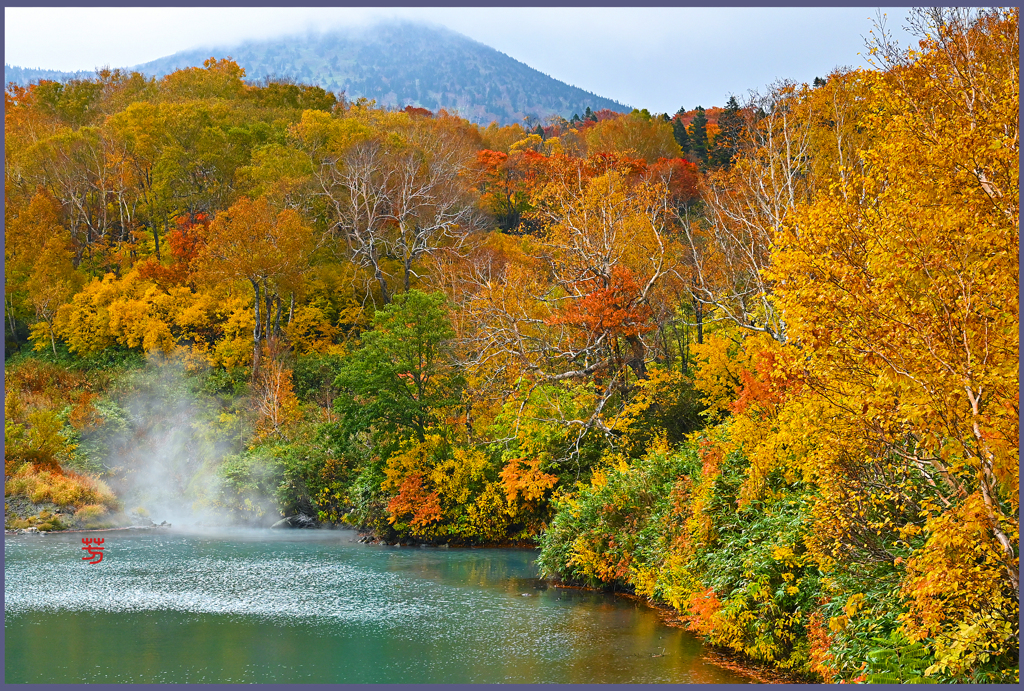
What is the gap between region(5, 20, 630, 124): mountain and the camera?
139 meters

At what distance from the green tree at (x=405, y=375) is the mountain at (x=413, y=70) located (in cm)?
10835

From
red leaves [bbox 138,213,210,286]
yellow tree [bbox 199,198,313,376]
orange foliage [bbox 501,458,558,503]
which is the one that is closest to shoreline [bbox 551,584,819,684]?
orange foliage [bbox 501,458,558,503]

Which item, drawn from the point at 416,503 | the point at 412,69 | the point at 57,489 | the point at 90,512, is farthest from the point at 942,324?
the point at 412,69

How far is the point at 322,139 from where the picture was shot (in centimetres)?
4022

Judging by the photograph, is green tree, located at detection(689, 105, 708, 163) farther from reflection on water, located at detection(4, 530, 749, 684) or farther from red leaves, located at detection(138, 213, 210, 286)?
reflection on water, located at detection(4, 530, 749, 684)

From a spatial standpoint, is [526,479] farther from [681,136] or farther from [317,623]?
[681,136]

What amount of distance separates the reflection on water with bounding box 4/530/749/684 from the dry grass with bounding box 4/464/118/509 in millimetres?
4780

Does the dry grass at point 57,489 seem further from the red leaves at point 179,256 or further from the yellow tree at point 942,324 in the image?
the yellow tree at point 942,324

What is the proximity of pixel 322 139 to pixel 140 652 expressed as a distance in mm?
→ 32671

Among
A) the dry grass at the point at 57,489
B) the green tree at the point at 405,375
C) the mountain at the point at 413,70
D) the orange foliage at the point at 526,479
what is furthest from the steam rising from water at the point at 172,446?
the mountain at the point at 413,70

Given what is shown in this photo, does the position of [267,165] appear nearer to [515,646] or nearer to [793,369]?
[515,646]

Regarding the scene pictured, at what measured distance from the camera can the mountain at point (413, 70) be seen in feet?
457

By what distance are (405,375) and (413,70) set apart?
14292cm

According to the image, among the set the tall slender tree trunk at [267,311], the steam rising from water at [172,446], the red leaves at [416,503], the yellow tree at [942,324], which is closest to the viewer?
the yellow tree at [942,324]
